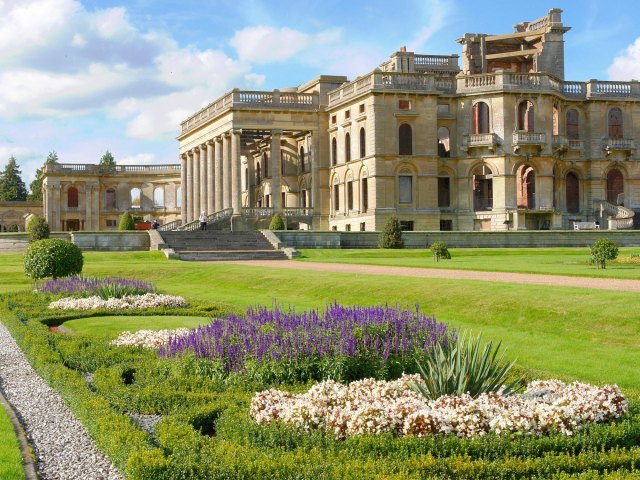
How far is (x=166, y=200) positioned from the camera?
104 meters

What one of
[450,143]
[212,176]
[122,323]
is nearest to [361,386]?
[122,323]

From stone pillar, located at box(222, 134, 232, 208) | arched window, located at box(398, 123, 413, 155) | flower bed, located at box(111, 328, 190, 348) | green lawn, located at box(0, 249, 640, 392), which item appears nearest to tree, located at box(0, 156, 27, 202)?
stone pillar, located at box(222, 134, 232, 208)

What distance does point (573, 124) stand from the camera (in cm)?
7019

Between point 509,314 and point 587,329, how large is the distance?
2.37 metres

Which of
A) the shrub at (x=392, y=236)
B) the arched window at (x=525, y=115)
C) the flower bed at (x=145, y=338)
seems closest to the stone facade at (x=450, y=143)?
the arched window at (x=525, y=115)

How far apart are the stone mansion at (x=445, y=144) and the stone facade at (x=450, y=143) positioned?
0.11 m

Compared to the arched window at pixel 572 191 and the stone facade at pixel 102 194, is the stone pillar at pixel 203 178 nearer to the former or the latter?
the stone facade at pixel 102 194

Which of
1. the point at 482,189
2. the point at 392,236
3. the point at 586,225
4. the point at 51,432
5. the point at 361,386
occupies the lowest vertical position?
the point at 51,432

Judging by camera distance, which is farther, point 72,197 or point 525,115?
point 72,197

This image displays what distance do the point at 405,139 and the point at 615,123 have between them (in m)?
19.1

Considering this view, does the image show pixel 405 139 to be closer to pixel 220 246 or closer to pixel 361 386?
pixel 220 246

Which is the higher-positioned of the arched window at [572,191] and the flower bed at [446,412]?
the arched window at [572,191]

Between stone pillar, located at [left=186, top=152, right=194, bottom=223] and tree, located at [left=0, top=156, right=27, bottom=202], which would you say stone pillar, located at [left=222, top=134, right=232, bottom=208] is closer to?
stone pillar, located at [left=186, top=152, right=194, bottom=223]

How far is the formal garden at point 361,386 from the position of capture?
778 cm
